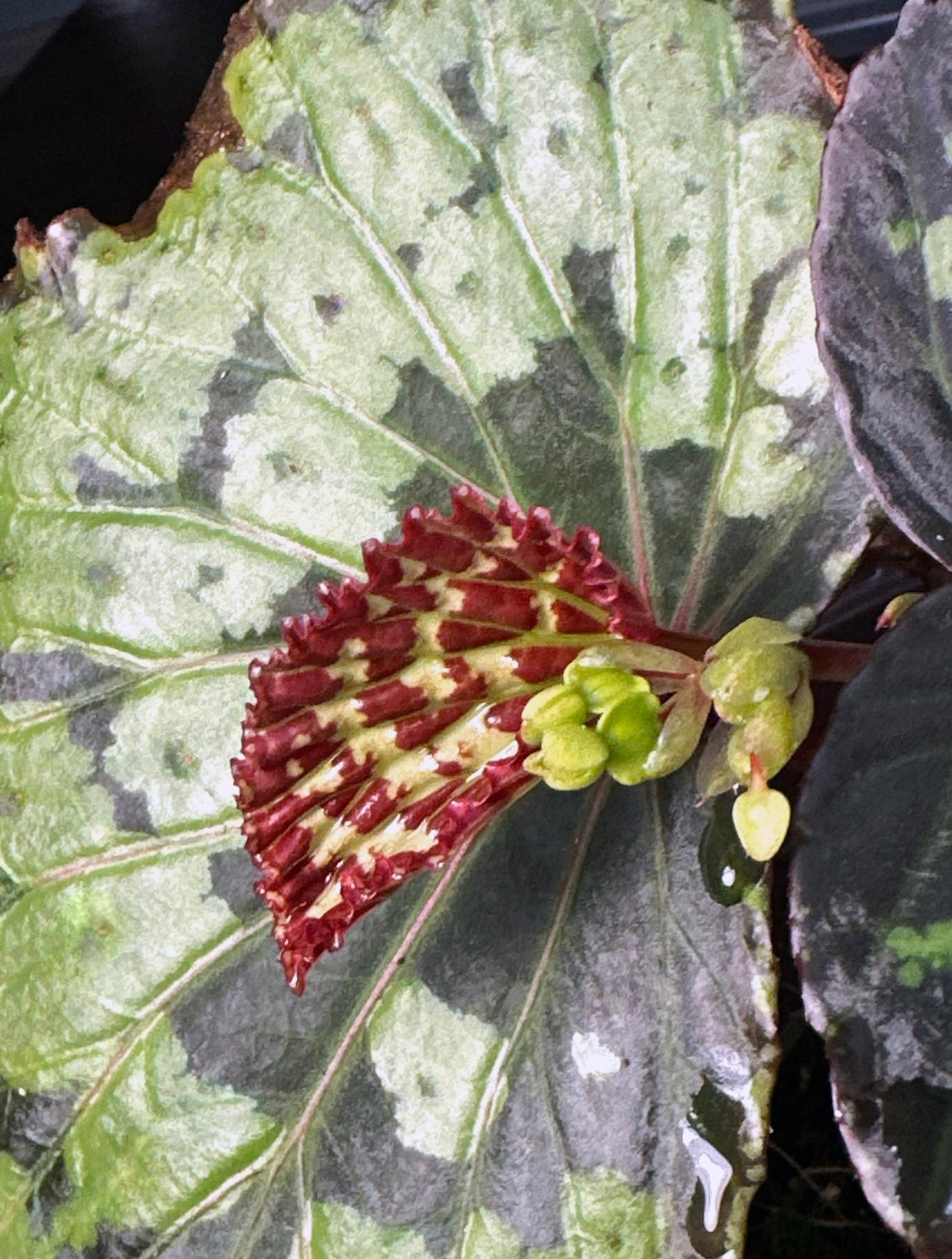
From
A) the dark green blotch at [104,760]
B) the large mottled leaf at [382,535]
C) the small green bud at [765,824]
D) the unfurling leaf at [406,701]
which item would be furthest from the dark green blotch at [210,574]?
the small green bud at [765,824]

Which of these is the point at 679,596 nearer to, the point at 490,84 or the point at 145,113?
the point at 490,84

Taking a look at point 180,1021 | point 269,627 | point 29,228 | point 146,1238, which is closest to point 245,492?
point 269,627

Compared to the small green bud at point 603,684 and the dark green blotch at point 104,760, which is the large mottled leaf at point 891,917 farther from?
the dark green blotch at point 104,760

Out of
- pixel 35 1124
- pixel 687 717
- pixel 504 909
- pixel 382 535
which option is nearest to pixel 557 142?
pixel 382 535

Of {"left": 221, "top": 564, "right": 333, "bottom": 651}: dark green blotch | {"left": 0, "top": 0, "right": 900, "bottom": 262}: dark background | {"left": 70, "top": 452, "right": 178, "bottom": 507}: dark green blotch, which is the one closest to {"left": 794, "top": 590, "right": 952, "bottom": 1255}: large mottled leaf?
{"left": 221, "top": 564, "right": 333, "bottom": 651}: dark green blotch

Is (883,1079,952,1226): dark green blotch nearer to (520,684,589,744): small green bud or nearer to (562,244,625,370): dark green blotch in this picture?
(520,684,589,744): small green bud
